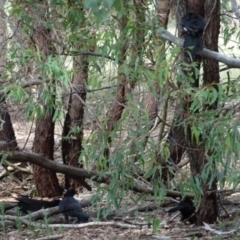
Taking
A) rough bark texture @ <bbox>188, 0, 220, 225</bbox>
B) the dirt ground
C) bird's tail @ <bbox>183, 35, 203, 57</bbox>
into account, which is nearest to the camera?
bird's tail @ <bbox>183, 35, 203, 57</bbox>

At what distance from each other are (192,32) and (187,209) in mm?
2062

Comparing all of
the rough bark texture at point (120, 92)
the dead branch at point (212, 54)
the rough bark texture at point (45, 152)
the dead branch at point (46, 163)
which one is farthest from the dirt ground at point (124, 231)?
the rough bark texture at point (45, 152)

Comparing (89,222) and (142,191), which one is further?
(89,222)

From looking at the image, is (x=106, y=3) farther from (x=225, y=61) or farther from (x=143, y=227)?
(x=143, y=227)

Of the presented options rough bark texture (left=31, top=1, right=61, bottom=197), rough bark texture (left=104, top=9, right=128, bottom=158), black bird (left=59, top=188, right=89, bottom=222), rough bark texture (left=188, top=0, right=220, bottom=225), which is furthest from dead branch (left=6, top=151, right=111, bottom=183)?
rough bark texture (left=31, top=1, right=61, bottom=197)

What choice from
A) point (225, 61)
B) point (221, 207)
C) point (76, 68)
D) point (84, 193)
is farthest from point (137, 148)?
point (84, 193)

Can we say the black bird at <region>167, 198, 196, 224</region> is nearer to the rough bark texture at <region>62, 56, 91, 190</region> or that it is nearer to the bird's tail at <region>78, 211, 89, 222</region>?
the bird's tail at <region>78, 211, 89, 222</region>

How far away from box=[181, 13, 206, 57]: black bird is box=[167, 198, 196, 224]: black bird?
181cm

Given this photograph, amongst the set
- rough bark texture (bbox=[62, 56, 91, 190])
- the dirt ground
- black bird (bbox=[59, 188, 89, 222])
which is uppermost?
rough bark texture (bbox=[62, 56, 91, 190])

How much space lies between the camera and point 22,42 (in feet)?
19.1

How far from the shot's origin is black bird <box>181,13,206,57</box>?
4621 mm

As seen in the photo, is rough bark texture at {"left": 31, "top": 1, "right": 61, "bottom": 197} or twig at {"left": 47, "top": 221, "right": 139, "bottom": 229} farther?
rough bark texture at {"left": 31, "top": 1, "right": 61, "bottom": 197}

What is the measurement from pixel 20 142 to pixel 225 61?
7.21m

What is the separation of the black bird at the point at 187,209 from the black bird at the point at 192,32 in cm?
181
